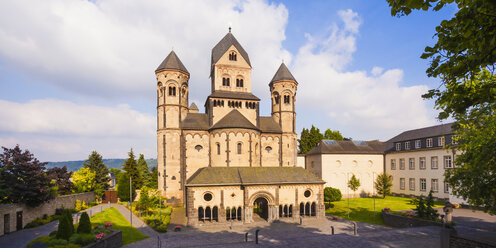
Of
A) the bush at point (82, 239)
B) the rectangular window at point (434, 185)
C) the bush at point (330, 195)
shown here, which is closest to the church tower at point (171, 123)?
the bush at point (82, 239)

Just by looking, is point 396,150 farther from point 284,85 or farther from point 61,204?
point 61,204

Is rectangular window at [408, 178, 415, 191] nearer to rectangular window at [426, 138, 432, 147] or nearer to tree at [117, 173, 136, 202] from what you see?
rectangular window at [426, 138, 432, 147]

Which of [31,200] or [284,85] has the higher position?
[284,85]

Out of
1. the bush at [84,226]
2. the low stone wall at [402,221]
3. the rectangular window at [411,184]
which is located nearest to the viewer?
the bush at [84,226]

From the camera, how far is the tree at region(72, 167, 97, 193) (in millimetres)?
44219

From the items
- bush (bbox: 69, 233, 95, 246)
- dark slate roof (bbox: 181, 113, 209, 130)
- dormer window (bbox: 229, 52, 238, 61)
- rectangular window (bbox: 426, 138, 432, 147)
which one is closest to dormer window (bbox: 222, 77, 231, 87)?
dormer window (bbox: 229, 52, 238, 61)

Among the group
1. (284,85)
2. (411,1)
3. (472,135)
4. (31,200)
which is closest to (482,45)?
(411,1)

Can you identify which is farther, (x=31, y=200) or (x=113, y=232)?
(x=31, y=200)

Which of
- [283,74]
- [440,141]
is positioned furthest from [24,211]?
[440,141]

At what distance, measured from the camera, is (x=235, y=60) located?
4709 centimetres

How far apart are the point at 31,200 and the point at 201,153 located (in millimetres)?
21243

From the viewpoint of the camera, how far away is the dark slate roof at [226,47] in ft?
154

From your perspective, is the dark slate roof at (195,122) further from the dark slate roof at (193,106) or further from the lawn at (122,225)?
the dark slate roof at (193,106)

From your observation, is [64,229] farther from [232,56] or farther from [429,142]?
[429,142]
